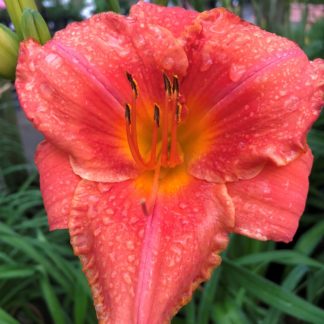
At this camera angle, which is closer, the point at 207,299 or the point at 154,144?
the point at 154,144

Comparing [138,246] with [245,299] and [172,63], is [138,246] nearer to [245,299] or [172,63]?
[172,63]

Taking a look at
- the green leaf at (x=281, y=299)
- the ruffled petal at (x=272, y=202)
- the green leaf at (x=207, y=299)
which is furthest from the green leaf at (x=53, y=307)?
the ruffled petal at (x=272, y=202)

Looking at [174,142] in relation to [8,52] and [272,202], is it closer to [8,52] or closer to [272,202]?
[272,202]

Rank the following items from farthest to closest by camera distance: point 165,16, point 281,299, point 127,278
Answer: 1. point 281,299
2. point 165,16
3. point 127,278

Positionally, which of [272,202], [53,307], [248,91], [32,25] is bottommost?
[53,307]

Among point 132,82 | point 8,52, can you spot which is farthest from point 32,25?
point 132,82
